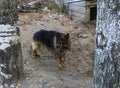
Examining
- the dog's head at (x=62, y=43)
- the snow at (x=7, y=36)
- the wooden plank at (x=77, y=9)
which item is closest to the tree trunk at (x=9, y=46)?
the snow at (x=7, y=36)

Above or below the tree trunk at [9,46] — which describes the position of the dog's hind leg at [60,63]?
below

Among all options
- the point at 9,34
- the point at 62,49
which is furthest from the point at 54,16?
the point at 9,34

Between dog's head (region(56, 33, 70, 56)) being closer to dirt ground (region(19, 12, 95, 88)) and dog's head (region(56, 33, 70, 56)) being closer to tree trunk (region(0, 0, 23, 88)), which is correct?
dirt ground (region(19, 12, 95, 88))

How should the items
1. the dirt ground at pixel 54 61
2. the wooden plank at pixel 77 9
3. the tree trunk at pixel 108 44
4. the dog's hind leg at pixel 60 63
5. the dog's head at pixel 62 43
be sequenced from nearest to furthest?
the tree trunk at pixel 108 44, the dirt ground at pixel 54 61, the dog's head at pixel 62 43, the dog's hind leg at pixel 60 63, the wooden plank at pixel 77 9

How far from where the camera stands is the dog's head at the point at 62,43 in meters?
5.44

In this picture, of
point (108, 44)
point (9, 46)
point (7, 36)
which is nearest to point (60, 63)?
point (9, 46)

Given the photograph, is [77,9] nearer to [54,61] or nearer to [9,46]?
[54,61]

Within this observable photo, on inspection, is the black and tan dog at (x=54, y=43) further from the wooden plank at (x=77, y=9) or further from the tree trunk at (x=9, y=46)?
the wooden plank at (x=77, y=9)

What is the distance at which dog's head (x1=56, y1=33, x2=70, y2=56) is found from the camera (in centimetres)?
544

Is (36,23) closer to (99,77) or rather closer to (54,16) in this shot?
(54,16)

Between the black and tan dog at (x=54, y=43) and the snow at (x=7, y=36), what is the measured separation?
118 centimetres

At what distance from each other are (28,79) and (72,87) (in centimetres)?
76

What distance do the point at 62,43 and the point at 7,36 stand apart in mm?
1387

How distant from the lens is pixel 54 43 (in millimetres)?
5617
